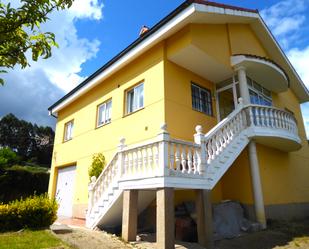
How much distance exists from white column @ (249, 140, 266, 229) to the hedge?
16.8 m

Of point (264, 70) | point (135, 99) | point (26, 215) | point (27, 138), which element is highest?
point (27, 138)

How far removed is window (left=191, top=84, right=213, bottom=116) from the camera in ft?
37.7

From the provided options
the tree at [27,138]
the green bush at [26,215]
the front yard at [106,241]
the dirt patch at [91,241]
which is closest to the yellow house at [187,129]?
the dirt patch at [91,241]

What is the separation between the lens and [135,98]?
11711 mm

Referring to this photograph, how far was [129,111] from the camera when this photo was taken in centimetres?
1195

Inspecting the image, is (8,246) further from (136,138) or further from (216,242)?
(136,138)

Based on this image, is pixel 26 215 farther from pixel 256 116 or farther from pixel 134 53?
pixel 256 116

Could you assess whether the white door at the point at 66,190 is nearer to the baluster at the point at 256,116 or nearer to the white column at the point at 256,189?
the white column at the point at 256,189

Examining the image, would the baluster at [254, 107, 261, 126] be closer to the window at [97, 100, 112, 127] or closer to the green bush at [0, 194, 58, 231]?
the window at [97, 100, 112, 127]

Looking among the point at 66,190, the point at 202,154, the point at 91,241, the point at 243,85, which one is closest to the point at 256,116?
the point at 243,85

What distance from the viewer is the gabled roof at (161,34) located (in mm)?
9383

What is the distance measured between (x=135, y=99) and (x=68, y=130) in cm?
723

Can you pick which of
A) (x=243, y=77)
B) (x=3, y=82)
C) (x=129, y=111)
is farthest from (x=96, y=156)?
(x=3, y=82)

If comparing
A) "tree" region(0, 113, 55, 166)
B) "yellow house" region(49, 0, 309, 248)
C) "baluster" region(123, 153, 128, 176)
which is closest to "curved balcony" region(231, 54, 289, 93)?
"yellow house" region(49, 0, 309, 248)
